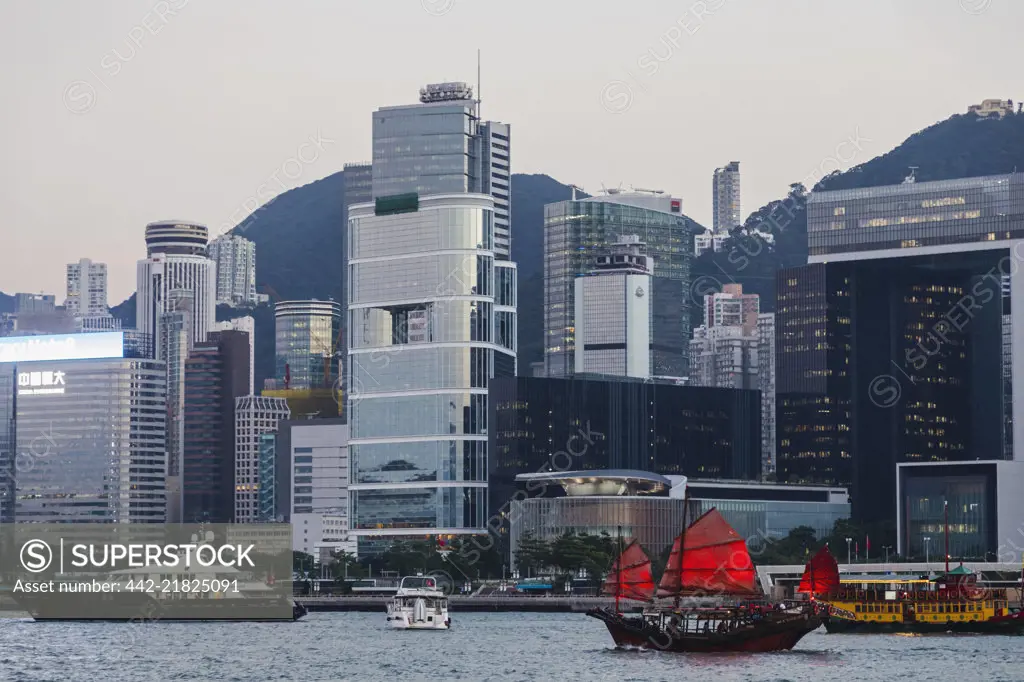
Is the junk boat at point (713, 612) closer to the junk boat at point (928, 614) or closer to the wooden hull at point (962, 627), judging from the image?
the junk boat at point (928, 614)

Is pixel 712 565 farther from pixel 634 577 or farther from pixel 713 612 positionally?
pixel 634 577

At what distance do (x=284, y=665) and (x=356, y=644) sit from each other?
3153 cm

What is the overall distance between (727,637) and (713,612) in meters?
3.50

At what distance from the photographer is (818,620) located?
15638 cm

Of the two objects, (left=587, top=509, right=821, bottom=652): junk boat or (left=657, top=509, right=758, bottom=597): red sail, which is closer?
(left=657, top=509, right=758, bottom=597): red sail

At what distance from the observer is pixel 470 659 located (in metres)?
164

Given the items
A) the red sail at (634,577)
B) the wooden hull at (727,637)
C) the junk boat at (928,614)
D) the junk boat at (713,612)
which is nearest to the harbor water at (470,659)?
the wooden hull at (727,637)

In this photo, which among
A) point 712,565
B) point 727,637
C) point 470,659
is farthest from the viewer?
point 470,659

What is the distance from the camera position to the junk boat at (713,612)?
14888 cm

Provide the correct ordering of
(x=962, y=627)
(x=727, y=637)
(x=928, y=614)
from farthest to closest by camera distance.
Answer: (x=962, y=627) → (x=928, y=614) → (x=727, y=637)

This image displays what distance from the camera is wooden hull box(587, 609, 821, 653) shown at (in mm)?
152125

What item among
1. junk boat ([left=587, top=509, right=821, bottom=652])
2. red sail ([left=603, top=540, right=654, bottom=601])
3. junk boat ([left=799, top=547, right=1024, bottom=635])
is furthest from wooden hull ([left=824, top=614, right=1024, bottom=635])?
junk boat ([left=587, top=509, right=821, bottom=652])

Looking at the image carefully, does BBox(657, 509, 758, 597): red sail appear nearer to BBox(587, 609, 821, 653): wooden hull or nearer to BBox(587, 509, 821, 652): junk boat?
BBox(587, 509, 821, 652): junk boat

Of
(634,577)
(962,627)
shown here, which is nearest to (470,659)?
(634,577)
